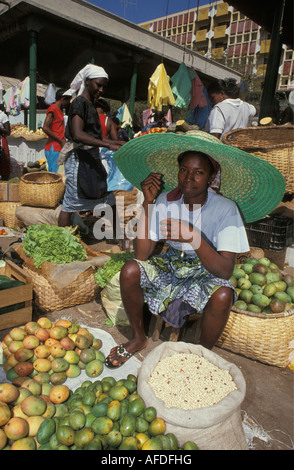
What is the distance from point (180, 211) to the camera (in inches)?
91.7

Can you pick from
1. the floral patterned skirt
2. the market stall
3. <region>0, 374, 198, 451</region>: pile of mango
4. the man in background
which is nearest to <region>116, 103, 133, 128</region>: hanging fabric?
the man in background

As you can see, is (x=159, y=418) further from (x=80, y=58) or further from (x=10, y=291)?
(x=80, y=58)

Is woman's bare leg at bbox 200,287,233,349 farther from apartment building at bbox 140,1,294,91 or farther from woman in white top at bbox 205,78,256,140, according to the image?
apartment building at bbox 140,1,294,91

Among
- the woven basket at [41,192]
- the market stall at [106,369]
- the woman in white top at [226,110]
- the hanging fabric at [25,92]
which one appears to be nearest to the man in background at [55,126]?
the woven basket at [41,192]

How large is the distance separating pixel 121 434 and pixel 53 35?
10320 millimetres

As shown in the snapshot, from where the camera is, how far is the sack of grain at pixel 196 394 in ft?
4.98

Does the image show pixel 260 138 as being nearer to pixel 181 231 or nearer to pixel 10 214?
pixel 181 231

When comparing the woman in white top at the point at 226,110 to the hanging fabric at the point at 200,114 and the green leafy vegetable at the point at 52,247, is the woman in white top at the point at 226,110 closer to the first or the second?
the green leafy vegetable at the point at 52,247

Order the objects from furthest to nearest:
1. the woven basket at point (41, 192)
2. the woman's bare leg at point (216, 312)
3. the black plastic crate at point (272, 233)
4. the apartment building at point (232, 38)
Answer: the apartment building at point (232, 38) → the woven basket at point (41, 192) → the black plastic crate at point (272, 233) → the woman's bare leg at point (216, 312)

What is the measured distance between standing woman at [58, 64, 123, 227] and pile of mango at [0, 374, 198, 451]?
2489mm

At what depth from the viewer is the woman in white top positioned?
4.39 m

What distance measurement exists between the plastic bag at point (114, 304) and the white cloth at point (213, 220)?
648mm

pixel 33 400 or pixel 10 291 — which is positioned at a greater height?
pixel 10 291
